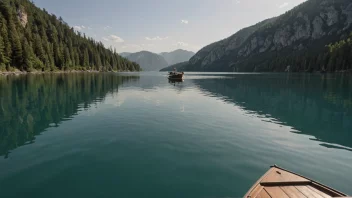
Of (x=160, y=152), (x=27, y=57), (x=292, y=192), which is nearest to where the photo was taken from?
(x=292, y=192)

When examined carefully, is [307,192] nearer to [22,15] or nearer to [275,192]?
[275,192]

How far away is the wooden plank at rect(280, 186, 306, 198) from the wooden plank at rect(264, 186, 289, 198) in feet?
0.59

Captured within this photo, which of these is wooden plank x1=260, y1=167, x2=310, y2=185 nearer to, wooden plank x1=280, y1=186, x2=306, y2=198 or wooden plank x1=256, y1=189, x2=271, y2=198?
wooden plank x1=280, y1=186, x2=306, y2=198

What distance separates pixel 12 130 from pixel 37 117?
16.3 ft

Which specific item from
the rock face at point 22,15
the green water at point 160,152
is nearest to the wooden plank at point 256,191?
the green water at point 160,152

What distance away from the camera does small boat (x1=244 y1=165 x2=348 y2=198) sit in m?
7.63

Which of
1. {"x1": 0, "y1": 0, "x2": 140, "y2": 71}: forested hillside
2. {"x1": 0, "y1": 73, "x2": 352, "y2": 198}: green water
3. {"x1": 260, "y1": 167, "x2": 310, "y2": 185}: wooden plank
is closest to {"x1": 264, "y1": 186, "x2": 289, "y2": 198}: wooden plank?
{"x1": 260, "y1": 167, "x2": 310, "y2": 185}: wooden plank

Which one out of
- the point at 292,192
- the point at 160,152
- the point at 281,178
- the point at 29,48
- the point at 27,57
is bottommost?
the point at 160,152

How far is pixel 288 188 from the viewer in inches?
324

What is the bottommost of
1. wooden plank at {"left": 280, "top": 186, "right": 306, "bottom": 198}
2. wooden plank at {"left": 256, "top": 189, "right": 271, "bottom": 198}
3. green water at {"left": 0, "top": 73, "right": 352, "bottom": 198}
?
green water at {"left": 0, "top": 73, "right": 352, "bottom": 198}

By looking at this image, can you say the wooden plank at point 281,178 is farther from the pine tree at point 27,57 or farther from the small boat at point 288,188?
the pine tree at point 27,57

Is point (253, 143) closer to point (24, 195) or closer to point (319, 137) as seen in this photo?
point (319, 137)

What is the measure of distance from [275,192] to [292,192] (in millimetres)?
719

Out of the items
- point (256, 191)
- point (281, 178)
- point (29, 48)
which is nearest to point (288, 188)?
point (281, 178)
